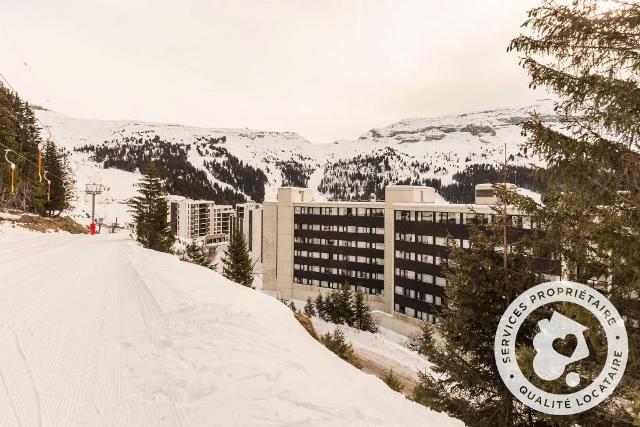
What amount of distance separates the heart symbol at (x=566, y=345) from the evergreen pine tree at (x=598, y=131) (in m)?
1.07

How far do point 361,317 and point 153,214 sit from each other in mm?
28865

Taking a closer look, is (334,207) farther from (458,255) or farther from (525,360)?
(525,360)

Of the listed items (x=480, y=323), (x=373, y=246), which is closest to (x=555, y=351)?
(x=480, y=323)

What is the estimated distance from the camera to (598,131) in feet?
21.3

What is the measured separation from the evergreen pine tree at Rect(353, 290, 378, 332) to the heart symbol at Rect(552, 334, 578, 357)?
131ft

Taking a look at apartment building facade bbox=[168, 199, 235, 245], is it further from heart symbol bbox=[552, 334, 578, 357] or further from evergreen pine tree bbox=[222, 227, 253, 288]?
heart symbol bbox=[552, 334, 578, 357]

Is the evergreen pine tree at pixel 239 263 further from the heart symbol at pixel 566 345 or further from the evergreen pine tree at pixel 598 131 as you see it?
the evergreen pine tree at pixel 598 131

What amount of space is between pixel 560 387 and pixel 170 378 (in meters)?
8.08

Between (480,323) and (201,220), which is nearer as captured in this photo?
(480,323)

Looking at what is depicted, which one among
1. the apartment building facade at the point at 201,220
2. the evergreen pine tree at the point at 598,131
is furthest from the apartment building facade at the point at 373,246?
the apartment building facade at the point at 201,220

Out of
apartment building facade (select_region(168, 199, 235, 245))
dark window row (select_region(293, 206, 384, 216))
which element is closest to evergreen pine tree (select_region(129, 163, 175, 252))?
dark window row (select_region(293, 206, 384, 216))

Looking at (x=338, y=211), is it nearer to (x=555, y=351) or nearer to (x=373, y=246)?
(x=373, y=246)

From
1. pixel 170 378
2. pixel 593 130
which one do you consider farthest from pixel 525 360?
pixel 170 378

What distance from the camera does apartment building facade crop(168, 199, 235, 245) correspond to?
406 feet
